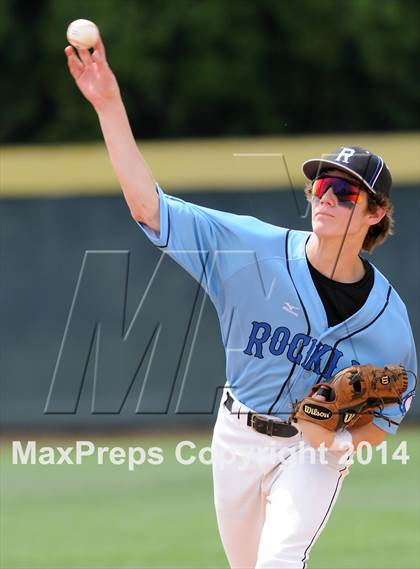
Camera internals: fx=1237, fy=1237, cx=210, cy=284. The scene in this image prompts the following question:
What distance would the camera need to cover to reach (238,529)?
464 centimetres

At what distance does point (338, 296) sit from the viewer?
457cm

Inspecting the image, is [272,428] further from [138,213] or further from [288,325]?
[138,213]

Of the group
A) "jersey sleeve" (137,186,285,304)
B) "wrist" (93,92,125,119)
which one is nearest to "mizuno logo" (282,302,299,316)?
"jersey sleeve" (137,186,285,304)

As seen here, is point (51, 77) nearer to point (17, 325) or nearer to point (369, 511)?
point (17, 325)

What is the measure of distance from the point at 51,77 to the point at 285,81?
3.53 metres

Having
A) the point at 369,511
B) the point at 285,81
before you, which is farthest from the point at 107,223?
the point at 285,81

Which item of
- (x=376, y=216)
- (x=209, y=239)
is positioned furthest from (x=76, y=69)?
(x=376, y=216)

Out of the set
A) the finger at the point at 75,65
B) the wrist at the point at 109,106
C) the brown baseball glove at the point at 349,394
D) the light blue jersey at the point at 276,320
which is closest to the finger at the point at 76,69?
the finger at the point at 75,65

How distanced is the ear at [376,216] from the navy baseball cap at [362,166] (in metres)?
0.06

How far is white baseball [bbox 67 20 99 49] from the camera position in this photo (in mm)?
3889

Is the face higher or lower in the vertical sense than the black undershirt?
higher

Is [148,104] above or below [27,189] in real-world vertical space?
below

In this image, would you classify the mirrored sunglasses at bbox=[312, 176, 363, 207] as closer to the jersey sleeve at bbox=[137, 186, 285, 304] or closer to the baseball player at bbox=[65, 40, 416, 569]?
the baseball player at bbox=[65, 40, 416, 569]

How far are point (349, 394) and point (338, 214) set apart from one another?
650 millimetres
